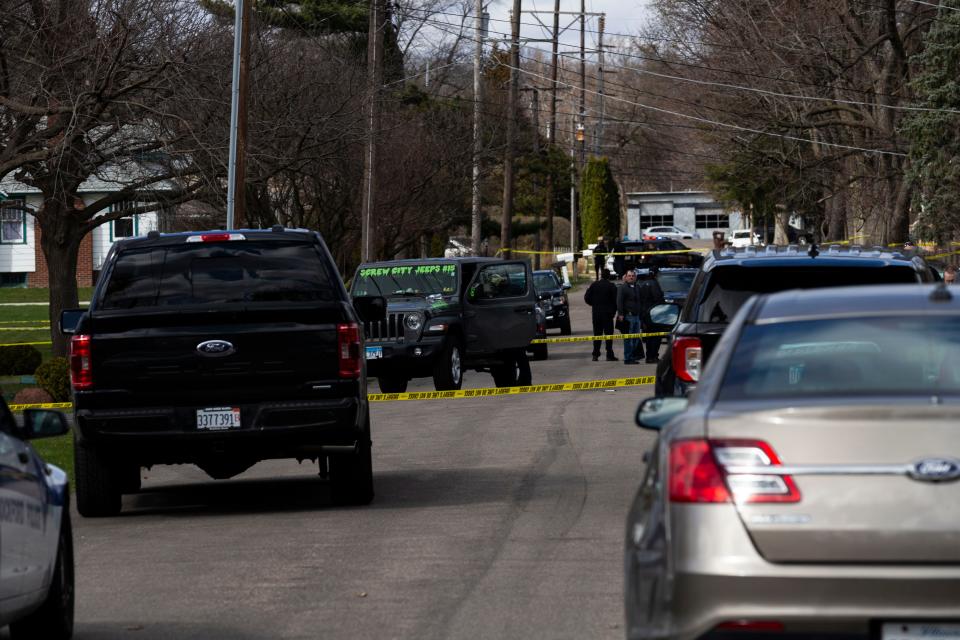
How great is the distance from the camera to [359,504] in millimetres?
12523

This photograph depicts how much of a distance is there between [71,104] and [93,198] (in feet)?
116

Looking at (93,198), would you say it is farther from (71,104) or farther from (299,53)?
(71,104)

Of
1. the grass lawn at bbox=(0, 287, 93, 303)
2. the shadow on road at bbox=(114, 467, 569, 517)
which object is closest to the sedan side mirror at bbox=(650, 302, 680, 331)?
the shadow on road at bbox=(114, 467, 569, 517)

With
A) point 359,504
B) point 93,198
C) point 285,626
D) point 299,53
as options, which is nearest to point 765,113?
point 299,53

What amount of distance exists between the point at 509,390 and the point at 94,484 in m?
13.1

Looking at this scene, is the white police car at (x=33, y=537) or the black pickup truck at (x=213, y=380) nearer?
the white police car at (x=33, y=537)

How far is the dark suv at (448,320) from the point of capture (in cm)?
2444

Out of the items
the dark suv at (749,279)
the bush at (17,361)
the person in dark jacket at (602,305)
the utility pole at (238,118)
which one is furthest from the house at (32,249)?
the dark suv at (749,279)

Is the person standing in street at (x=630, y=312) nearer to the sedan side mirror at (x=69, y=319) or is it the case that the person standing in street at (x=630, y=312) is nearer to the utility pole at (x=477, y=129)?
the utility pole at (x=477, y=129)

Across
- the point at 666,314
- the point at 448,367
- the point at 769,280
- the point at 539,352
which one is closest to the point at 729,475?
the point at 769,280

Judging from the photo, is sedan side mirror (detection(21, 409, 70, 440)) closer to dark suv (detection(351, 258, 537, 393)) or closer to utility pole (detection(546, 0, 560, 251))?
dark suv (detection(351, 258, 537, 393))

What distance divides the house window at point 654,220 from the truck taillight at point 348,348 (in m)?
125

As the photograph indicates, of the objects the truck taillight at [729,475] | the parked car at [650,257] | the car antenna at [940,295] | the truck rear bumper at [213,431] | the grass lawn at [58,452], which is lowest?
the grass lawn at [58,452]

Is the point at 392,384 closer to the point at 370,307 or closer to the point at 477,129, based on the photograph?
the point at 370,307
